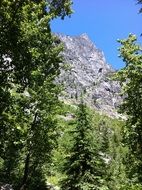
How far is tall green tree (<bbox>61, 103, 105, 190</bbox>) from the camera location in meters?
31.4

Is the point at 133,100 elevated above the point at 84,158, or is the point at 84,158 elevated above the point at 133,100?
the point at 133,100

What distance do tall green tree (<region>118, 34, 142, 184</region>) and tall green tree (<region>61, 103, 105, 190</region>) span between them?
284 cm

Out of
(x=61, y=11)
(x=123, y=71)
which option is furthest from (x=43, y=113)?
(x=61, y=11)

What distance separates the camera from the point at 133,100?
28.9 metres

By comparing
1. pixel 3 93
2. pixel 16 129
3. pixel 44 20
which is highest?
pixel 44 20

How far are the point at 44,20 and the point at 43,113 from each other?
13807 mm

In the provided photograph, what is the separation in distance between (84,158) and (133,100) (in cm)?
646

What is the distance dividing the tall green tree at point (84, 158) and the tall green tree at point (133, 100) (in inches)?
112

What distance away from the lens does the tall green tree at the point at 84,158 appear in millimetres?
31422

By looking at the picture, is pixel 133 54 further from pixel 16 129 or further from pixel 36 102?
pixel 16 129

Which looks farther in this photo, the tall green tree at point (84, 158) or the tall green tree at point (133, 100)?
the tall green tree at point (84, 158)

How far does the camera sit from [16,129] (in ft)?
55.8

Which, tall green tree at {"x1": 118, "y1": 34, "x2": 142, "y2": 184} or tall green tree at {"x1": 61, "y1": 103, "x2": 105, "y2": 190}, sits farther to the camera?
tall green tree at {"x1": 61, "y1": 103, "x2": 105, "y2": 190}

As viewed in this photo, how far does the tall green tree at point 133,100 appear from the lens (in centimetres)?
2866
